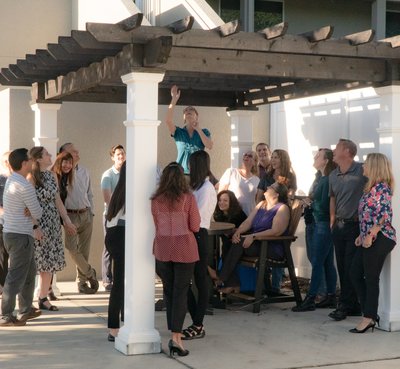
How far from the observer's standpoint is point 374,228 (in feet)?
25.3

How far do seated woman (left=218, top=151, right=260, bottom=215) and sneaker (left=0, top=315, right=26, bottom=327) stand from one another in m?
3.14

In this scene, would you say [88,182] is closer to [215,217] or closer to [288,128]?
[215,217]

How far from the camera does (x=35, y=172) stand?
28.0 feet

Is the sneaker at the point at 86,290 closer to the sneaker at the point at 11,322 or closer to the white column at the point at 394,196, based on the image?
the sneaker at the point at 11,322

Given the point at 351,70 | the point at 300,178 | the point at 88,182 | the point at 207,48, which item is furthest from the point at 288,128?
the point at 207,48

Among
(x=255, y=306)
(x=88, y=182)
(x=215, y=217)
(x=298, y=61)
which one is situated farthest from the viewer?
(x=88, y=182)

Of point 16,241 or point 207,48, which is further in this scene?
point 16,241

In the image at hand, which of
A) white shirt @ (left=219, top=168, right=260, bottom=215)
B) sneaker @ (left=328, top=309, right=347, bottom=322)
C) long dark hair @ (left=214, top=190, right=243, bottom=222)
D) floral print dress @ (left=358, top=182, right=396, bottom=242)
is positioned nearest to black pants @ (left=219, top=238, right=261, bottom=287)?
long dark hair @ (left=214, top=190, right=243, bottom=222)

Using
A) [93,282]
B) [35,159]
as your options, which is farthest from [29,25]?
[35,159]

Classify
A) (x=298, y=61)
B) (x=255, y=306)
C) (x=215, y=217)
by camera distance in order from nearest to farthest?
1. (x=298, y=61)
2. (x=255, y=306)
3. (x=215, y=217)

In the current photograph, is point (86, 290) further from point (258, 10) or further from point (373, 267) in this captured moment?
point (258, 10)

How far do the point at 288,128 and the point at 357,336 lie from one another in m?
4.68

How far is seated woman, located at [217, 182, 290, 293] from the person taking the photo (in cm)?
905

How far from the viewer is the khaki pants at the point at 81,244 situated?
1007cm
